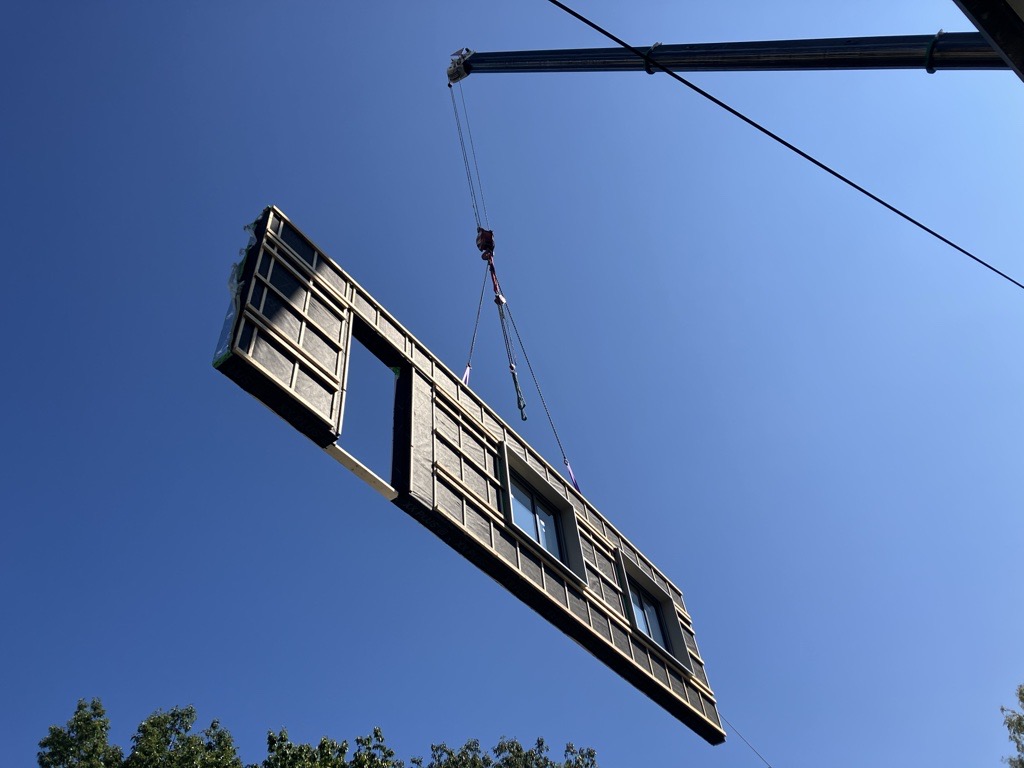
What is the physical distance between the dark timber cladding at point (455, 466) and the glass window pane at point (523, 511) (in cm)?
3

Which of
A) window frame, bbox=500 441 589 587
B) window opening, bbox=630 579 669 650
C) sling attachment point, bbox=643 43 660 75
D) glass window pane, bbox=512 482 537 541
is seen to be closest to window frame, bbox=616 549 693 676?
window opening, bbox=630 579 669 650

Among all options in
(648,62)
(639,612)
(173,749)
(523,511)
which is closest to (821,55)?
(648,62)

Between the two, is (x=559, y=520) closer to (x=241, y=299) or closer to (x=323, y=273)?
(x=323, y=273)

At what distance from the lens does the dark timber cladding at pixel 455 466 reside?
1005 centimetres

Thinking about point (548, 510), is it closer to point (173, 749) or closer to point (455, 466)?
point (455, 466)

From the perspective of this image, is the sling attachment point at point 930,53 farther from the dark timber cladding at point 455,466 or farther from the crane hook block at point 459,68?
the crane hook block at point 459,68

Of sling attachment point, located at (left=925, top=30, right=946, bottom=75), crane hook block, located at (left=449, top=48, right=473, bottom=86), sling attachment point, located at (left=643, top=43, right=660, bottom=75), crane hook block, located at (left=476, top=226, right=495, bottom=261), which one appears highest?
crane hook block, located at (left=449, top=48, right=473, bottom=86)

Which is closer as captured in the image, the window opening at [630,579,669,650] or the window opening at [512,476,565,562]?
the window opening at [512,476,565,562]

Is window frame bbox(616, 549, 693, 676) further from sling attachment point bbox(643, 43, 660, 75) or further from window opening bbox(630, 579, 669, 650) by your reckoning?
sling attachment point bbox(643, 43, 660, 75)

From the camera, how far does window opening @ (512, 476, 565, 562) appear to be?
1366 centimetres

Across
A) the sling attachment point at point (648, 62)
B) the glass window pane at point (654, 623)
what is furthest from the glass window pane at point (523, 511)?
the sling attachment point at point (648, 62)

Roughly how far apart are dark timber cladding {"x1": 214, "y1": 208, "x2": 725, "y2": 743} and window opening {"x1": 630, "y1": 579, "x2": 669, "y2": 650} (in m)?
0.05

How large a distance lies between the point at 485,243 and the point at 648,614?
1047 centimetres

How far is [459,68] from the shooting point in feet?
76.1
